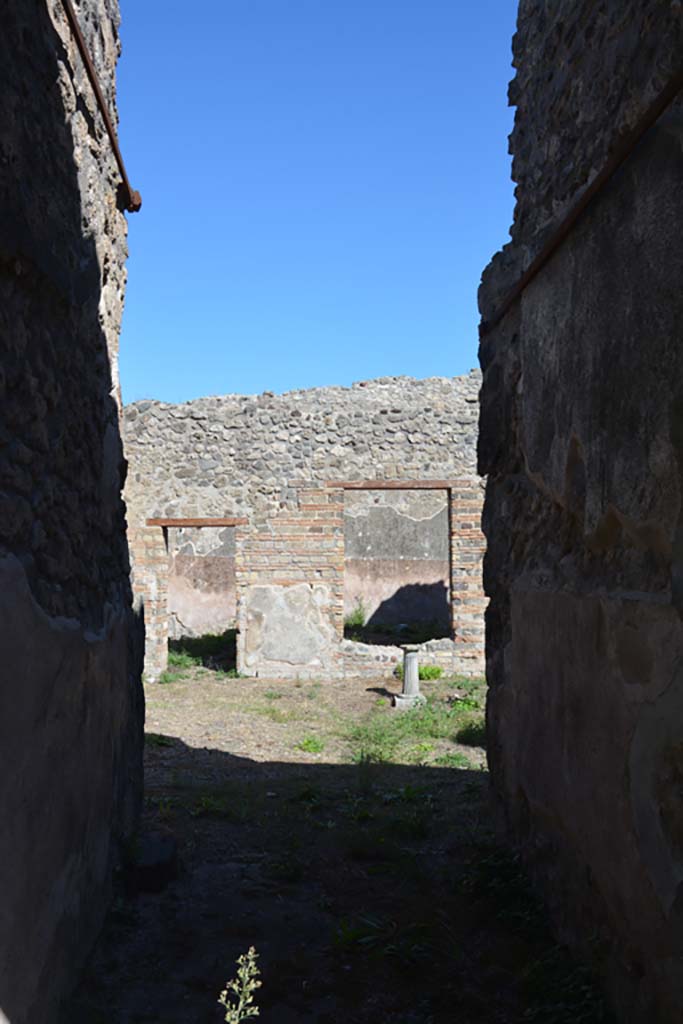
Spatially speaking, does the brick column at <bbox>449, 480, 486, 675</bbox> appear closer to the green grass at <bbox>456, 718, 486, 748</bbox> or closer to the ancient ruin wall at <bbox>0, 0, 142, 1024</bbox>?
the green grass at <bbox>456, 718, 486, 748</bbox>

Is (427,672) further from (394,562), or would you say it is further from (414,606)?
(394,562)

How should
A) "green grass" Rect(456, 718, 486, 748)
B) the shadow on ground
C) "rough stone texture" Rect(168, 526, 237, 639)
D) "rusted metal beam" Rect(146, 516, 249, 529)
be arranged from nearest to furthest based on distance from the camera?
the shadow on ground < "green grass" Rect(456, 718, 486, 748) < "rusted metal beam" Rect(146, 516, 249, 529) < "rough stone texture" Rect(168, 526, 237, 639)

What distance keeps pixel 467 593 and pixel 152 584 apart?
12.9 ft

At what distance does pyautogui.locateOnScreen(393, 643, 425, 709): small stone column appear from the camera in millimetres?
8906

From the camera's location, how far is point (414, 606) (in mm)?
15852

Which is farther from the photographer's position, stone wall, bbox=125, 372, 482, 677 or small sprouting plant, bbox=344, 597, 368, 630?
small sprouting plant, bbox=344, 597, 368, 630

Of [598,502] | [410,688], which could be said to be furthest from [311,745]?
[598,502]

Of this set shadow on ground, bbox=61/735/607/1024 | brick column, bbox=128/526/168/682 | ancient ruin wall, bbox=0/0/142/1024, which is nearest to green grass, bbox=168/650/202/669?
brick column, bbox=128/526/168/682

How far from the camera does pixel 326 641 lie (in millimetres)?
10617

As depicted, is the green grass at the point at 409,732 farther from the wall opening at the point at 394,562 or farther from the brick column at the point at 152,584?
the wall opening at the point at 394,562

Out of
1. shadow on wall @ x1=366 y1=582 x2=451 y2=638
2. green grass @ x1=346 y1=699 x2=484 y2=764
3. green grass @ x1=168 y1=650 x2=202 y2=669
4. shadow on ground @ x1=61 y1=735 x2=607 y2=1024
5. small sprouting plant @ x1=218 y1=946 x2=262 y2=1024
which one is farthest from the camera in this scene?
shadow on wall @ x1=366 y1=582 x2=451 y2=638

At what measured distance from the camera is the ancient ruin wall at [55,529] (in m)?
1.96

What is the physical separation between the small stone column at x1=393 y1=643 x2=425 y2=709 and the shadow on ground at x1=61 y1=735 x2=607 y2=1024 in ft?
13.7

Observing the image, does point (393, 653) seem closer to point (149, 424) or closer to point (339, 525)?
point (339, 525)
